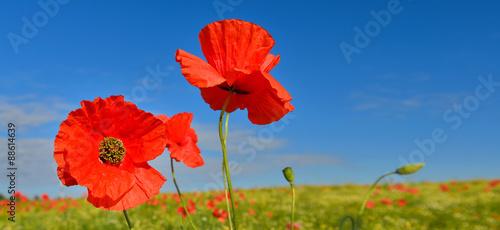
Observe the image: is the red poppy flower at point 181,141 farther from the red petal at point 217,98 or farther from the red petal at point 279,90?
the red petal at point 279,90

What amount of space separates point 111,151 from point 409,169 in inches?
44.4

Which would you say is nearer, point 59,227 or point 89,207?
point 59,227

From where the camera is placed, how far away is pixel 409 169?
5.15ft

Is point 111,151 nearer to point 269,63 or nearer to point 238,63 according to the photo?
point 238,63

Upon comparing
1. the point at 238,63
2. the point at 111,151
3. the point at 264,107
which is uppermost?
the point at 238,63

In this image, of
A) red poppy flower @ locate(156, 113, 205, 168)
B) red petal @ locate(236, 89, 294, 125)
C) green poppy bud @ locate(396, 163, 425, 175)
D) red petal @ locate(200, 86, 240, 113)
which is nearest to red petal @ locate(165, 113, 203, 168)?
red poppy flower @ locate(156, 113, 205, 168)

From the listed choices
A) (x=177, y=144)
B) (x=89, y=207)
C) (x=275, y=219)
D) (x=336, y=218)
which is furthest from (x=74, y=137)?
(x=89, y=207)

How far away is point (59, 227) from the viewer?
622cm

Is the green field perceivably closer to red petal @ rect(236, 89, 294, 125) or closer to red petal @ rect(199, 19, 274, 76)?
red petal @ rect(236, 89, 294, 125)

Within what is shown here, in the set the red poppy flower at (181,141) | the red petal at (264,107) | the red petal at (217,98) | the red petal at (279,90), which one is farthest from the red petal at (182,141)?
the red petal at (279,90)

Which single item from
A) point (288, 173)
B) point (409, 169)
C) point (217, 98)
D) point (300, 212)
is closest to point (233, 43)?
point (217, 98)

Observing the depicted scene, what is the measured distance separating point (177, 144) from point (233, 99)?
2.22ft

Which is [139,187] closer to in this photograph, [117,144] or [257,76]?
[117,144]

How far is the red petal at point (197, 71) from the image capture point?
48.9 inches
